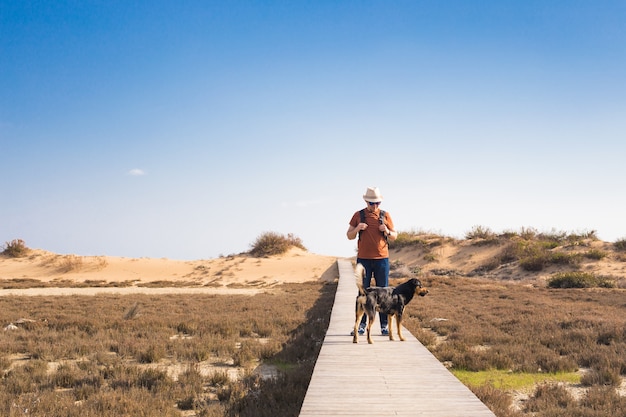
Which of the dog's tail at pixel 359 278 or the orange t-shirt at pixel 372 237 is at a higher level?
the orange t-shirt at pixel 372 237

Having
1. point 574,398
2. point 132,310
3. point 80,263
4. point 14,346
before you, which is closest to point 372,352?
point 574,398

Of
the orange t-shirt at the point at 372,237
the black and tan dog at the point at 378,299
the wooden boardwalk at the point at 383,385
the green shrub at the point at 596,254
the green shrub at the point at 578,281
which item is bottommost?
the green shrub at the point at 578,281

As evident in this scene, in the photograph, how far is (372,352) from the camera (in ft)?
25.6

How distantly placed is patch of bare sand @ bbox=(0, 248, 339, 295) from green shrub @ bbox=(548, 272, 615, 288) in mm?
13646

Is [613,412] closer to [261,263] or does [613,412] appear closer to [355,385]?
[355,385]

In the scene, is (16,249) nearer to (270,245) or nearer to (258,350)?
(270,245)

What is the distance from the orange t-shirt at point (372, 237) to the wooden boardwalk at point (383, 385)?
162 centimetres

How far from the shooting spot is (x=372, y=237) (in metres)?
8.70

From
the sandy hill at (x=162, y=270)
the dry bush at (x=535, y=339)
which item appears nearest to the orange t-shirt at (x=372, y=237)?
the dry bush at (x=535, y=339)

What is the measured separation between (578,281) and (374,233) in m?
19.3

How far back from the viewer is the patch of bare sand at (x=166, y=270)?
104ft

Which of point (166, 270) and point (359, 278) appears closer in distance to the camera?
point (359, 278)

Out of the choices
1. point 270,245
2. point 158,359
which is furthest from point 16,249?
point 158,359

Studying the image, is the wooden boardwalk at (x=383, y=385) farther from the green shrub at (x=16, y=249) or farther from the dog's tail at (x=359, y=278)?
the green shrub at (x=16, y=249)
